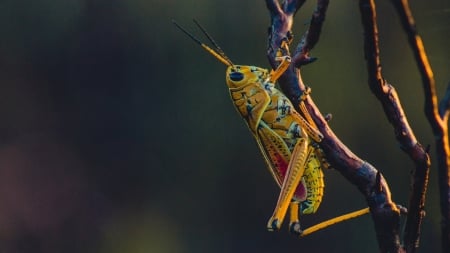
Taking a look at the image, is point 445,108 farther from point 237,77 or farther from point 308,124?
point 237,77

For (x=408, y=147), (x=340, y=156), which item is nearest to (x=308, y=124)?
(x=340, y=156)

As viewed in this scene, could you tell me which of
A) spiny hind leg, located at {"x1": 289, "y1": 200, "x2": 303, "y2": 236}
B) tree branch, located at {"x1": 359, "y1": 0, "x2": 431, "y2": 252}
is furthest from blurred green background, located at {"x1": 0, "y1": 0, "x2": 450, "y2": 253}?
tree branch, located at {"x1": 359, "y1": 0, "x2": 431, "y2": 252}

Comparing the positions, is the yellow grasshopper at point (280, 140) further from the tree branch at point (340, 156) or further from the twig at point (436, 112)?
the twig at point (436, 112)

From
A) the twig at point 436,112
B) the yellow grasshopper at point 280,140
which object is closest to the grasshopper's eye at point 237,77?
the yellow grasshopper at point 280,140

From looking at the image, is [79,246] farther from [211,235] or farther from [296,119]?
[296,119]

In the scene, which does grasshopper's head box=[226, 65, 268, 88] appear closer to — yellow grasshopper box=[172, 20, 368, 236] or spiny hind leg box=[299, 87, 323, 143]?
yellow grasshopper box=[172, 20, 368, 236]

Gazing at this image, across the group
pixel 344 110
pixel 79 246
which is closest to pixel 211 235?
pixel 79 246

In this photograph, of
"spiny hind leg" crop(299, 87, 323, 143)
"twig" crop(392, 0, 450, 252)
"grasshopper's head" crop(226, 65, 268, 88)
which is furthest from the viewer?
"grasshopper's head" crop(226, 65, 268, 88)
